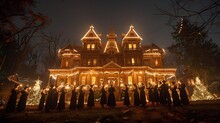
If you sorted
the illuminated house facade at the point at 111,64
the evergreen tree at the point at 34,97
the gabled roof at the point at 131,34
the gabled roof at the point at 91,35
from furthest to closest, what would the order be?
the gabled roof at the point at 91,35 → the gabled roof at the point at 131,34 → the illuminated house facade at the point at 111,64 → the evergreen tree at the point at 34,97

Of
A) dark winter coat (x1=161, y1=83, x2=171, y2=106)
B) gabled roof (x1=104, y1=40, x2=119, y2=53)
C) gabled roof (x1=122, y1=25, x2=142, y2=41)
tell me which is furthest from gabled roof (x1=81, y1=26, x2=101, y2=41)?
dark winter coat (x1=161, y1=83, x2=171, y2=106)

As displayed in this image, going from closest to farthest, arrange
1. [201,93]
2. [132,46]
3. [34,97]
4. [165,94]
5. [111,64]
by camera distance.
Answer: [165,94], [34,97], [201,93], [111,64], [132,46]

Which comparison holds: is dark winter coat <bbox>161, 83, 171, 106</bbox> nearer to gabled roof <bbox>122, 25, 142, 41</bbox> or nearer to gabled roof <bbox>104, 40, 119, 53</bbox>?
gabled roof <bbox>122, 25, 142, 41</bbox>

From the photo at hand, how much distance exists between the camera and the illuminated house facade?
28.9 m

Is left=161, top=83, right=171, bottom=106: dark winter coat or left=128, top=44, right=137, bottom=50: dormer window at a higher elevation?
left=128, top=44, right=137, bottom=50: dormer window

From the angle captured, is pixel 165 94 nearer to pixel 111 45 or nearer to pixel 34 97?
pixel 34 97

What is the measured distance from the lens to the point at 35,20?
1905 cm

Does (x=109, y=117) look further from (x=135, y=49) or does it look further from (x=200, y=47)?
(x=200, y=47)

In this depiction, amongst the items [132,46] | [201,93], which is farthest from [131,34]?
[201,93]

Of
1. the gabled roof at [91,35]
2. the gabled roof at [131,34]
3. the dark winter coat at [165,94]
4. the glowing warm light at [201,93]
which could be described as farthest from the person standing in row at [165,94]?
the gabled roof at [91,35]

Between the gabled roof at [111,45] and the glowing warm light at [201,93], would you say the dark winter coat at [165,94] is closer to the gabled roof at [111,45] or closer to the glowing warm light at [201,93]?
the glowing warm light at [201,93]

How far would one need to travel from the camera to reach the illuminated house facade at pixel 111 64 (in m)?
28.9

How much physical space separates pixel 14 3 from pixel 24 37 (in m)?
13.1

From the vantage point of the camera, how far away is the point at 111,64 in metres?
28.7
